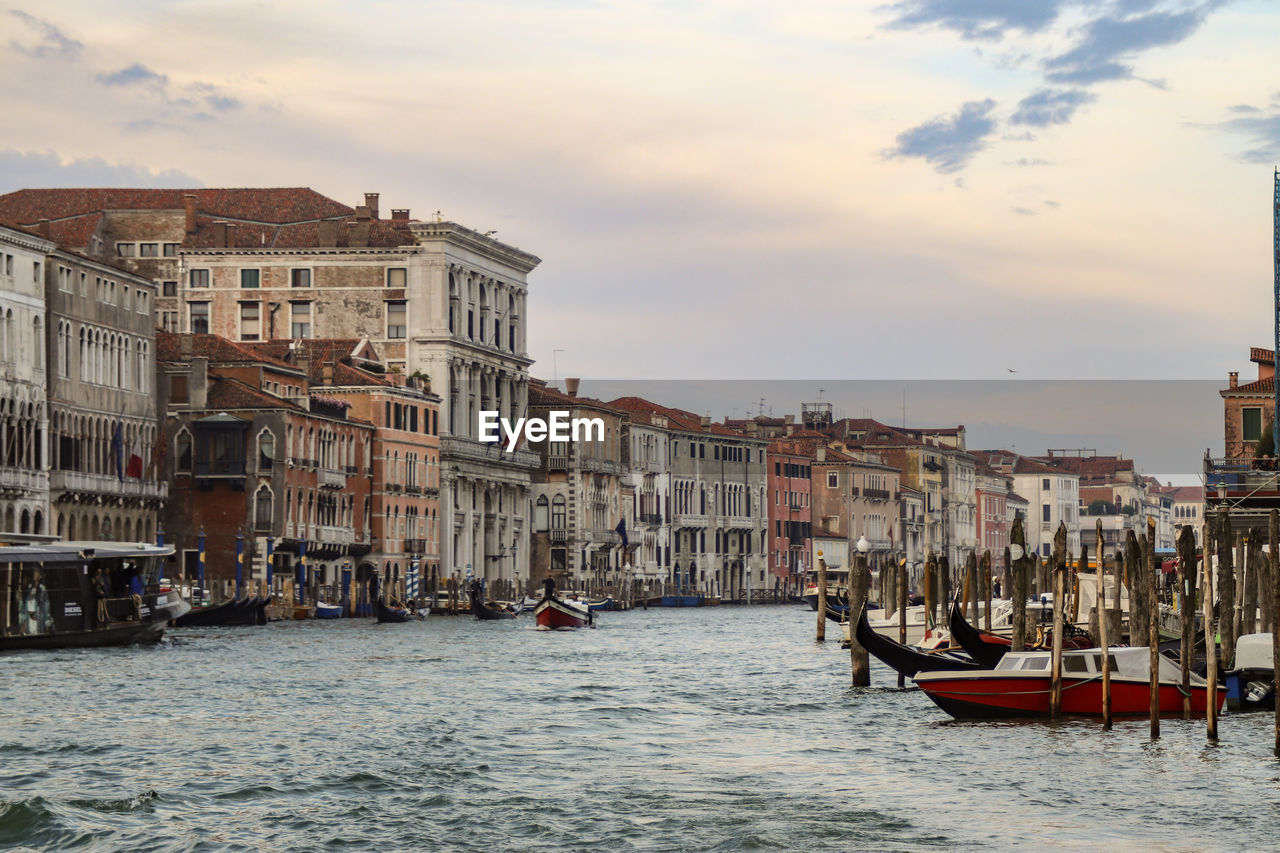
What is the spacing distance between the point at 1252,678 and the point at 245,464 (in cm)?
3605

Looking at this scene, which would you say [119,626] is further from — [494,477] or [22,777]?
[494,477]

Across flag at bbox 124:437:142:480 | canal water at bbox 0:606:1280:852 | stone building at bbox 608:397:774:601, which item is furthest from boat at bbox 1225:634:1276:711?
stone building at bbox 608:397:774:601

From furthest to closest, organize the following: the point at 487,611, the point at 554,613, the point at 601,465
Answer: the point at 601,465 → the point at 487,611 → the point at 554,613

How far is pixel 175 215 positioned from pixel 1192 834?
5907 cm

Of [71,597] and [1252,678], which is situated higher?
[71,597]

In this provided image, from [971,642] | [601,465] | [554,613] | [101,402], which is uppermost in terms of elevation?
[101,402]

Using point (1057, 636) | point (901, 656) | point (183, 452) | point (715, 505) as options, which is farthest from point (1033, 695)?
point (715, 505)

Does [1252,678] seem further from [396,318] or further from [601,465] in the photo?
[601,465]

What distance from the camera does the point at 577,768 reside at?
19.7 meters

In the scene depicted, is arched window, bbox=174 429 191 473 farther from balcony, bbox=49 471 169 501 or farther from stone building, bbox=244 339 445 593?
stone building, bbox=244 339 445 593

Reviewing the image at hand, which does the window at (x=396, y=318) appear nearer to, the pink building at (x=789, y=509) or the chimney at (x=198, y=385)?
the chimney at (x=198, y=385)

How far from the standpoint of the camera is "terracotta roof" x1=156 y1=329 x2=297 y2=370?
5925 centimetres

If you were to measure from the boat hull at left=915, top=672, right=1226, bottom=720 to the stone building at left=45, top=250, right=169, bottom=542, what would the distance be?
102 feet

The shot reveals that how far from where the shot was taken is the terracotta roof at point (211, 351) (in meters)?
59.2
